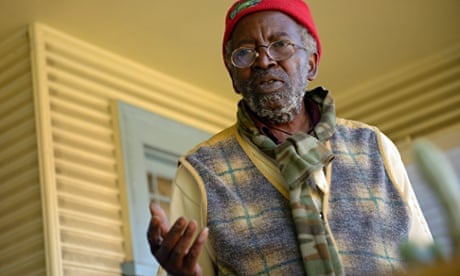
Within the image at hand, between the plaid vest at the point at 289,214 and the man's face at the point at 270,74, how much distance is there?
137 millimetres

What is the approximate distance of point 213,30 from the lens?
172 inches

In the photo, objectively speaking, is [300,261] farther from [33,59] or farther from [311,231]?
[33,59]

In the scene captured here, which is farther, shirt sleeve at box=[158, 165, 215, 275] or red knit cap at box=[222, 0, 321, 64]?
red knit cap at box=[222, 0, 321, 64]

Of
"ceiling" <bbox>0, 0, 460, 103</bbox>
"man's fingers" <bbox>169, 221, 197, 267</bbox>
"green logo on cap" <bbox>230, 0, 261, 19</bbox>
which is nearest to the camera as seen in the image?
"man's fingers" <bbox>169, 221, 197, 267</bbox>

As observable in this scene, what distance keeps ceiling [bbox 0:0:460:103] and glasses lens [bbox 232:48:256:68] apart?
1.80 meters

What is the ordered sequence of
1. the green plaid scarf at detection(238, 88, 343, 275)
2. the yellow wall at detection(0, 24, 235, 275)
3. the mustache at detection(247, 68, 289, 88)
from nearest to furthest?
the green plaid scarf at detection(238, 88, 343, 275) → the mustache at detection(247, 68, 289, 88) → the yellow wall at detection(0, 24, 235, 275)

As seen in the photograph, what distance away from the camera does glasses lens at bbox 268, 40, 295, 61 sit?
2328 mm

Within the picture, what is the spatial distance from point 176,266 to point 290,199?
389mm

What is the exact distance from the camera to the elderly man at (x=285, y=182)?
2043 millimetres

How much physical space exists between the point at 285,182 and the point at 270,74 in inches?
12.3

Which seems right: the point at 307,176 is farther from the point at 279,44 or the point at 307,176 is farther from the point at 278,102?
the point at 279,44

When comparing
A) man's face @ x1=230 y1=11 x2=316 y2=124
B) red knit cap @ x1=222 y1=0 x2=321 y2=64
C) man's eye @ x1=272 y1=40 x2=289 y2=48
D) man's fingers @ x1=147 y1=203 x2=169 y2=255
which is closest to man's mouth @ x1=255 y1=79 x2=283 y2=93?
man's face @ x1=230 y1=11 x2=316 y2=124

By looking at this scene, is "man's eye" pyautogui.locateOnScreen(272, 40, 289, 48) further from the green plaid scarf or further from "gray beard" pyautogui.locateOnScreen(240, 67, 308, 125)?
the green plaid scarf

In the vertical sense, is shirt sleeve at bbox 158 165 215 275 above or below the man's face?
below
